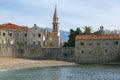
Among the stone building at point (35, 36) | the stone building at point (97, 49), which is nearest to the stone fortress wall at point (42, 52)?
the stone building at point (97, 49)

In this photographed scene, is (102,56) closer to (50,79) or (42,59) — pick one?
(42,59)

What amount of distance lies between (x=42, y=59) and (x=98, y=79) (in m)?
41.6

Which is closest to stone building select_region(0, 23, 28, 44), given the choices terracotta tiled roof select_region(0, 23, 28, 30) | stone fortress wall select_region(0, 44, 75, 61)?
terracotta tiled roof select_region(0, 23, 28, 30)

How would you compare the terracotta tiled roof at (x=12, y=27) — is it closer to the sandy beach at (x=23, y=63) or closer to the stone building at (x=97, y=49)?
the stone building at (x=97, y=49)

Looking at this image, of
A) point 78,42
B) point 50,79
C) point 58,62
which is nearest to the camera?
point 50,79

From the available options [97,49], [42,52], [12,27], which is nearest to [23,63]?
[42,52]

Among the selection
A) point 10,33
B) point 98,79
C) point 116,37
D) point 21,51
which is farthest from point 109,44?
point 98,79

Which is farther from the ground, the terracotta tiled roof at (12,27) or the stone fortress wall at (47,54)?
the terracotta tiled roof at (12,27)

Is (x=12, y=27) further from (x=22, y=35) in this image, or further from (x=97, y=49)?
(x=97, y=49)

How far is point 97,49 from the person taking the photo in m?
95.6

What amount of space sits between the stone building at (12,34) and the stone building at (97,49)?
19201 mm

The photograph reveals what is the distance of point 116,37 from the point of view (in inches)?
3752

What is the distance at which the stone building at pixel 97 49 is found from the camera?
94.6 m

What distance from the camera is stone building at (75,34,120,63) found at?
9462 cm
